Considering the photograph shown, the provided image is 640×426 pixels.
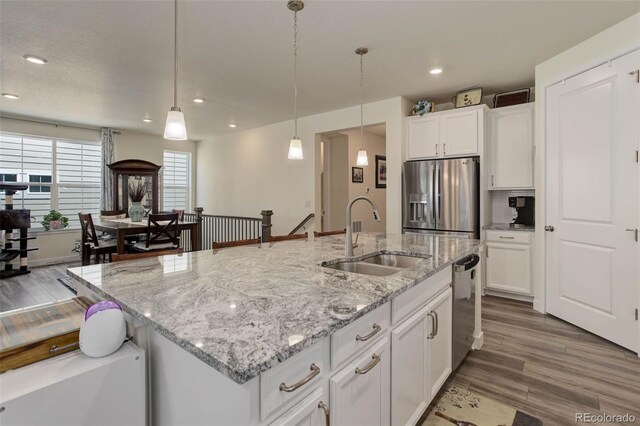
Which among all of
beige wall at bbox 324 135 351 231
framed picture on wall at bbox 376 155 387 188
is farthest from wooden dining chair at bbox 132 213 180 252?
framed picture on wall at bbox 376 155 387 188

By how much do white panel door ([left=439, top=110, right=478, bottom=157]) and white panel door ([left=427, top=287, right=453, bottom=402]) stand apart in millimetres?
2606

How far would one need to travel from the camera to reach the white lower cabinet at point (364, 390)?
1.07 metres

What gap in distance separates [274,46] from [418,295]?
252 centimetres

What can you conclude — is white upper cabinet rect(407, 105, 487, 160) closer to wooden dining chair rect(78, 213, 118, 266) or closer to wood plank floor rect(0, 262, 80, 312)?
wooden dining chair rect(78, 213, 118, 266)

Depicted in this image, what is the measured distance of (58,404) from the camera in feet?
3.09

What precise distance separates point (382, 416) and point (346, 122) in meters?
4.31

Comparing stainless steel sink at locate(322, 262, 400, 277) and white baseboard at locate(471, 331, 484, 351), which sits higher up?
stainless steel sink at locate(322, 262, 400, 277)

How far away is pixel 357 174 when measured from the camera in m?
6.36

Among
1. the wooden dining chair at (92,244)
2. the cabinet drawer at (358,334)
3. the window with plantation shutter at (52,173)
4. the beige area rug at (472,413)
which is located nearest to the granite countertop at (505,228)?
the beige area rug at (472,413)

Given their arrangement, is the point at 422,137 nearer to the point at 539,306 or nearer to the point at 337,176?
the point at 337,176

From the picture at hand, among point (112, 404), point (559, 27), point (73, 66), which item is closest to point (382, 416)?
point (112, 404)

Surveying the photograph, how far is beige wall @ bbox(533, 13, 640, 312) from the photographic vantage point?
2574 mm

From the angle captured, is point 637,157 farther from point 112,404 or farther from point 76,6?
point 76,6

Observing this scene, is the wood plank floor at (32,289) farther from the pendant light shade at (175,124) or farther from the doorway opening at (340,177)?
the doorway opening at (340,177)
